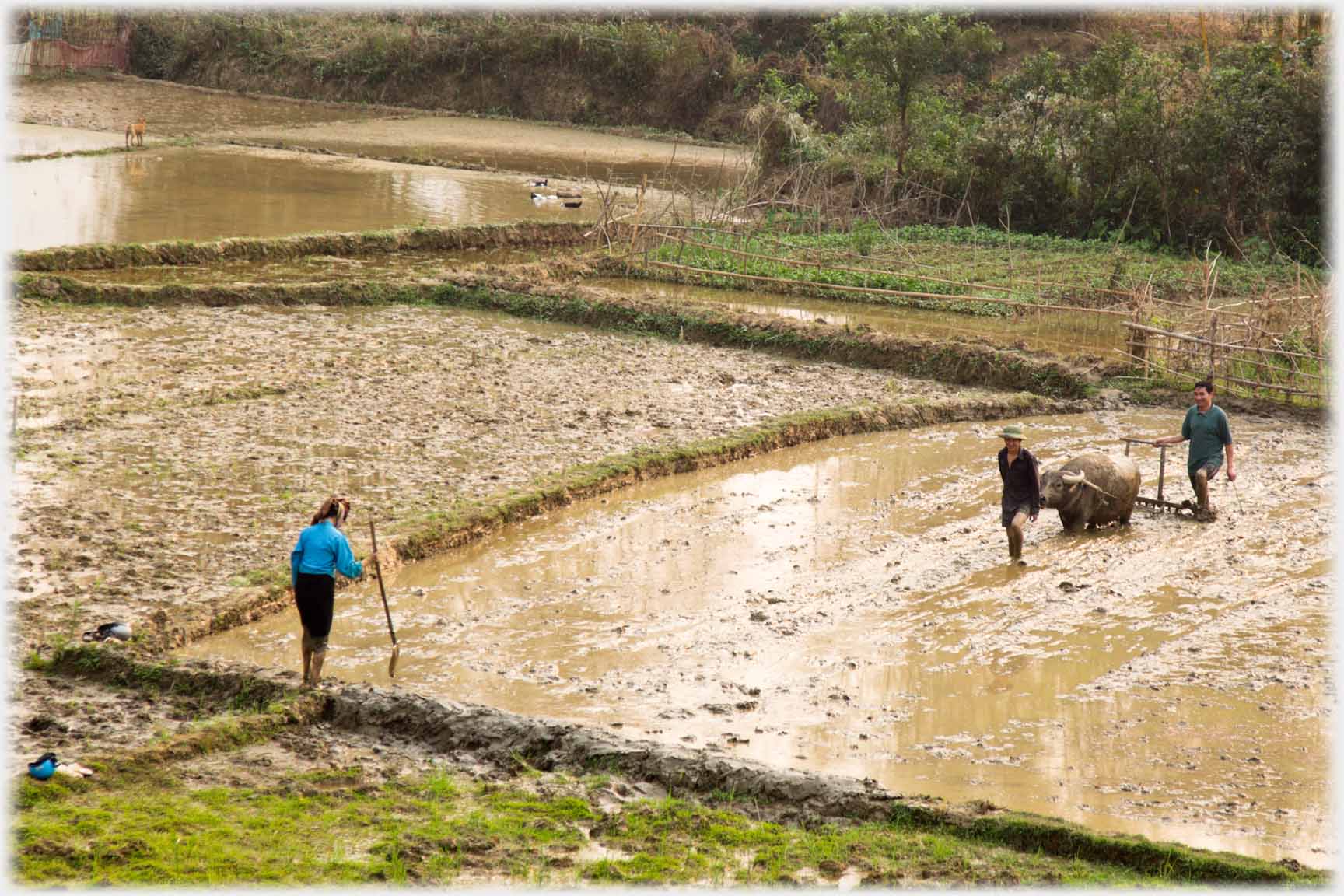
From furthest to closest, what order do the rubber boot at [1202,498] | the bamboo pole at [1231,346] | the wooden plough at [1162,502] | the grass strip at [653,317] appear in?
1. the grass strip at [653,317]
2. the bamboo pole at [1231,346]
3. the wooden plough at [1162,502]
4. the rubber boot at [1202,498]

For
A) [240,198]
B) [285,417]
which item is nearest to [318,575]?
[285,417]

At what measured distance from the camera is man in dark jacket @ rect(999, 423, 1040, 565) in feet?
31.4

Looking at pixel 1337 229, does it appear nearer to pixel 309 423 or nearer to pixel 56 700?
pixel 309 423

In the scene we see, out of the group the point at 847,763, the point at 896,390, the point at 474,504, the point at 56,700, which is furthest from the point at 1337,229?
the point at 56,700

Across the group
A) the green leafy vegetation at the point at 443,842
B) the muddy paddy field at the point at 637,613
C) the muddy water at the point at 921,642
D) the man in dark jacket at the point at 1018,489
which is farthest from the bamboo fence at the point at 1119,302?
the green leafy vegetation at the point at 443,842

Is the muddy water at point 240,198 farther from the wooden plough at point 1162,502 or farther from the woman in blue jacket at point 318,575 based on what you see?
the wooden plough at point 1162,502

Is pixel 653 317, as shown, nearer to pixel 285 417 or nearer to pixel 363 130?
pixel 285 417

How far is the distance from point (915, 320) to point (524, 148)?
1931cm

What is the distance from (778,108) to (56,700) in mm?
22736

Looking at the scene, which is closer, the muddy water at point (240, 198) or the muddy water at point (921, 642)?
the muddy water at point (921, 642)

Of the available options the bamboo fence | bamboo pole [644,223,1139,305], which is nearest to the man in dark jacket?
the bamboo fence

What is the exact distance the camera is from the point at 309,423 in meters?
12.3

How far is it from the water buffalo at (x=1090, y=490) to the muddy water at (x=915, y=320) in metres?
5.77

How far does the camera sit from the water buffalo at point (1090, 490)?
33.9ft
